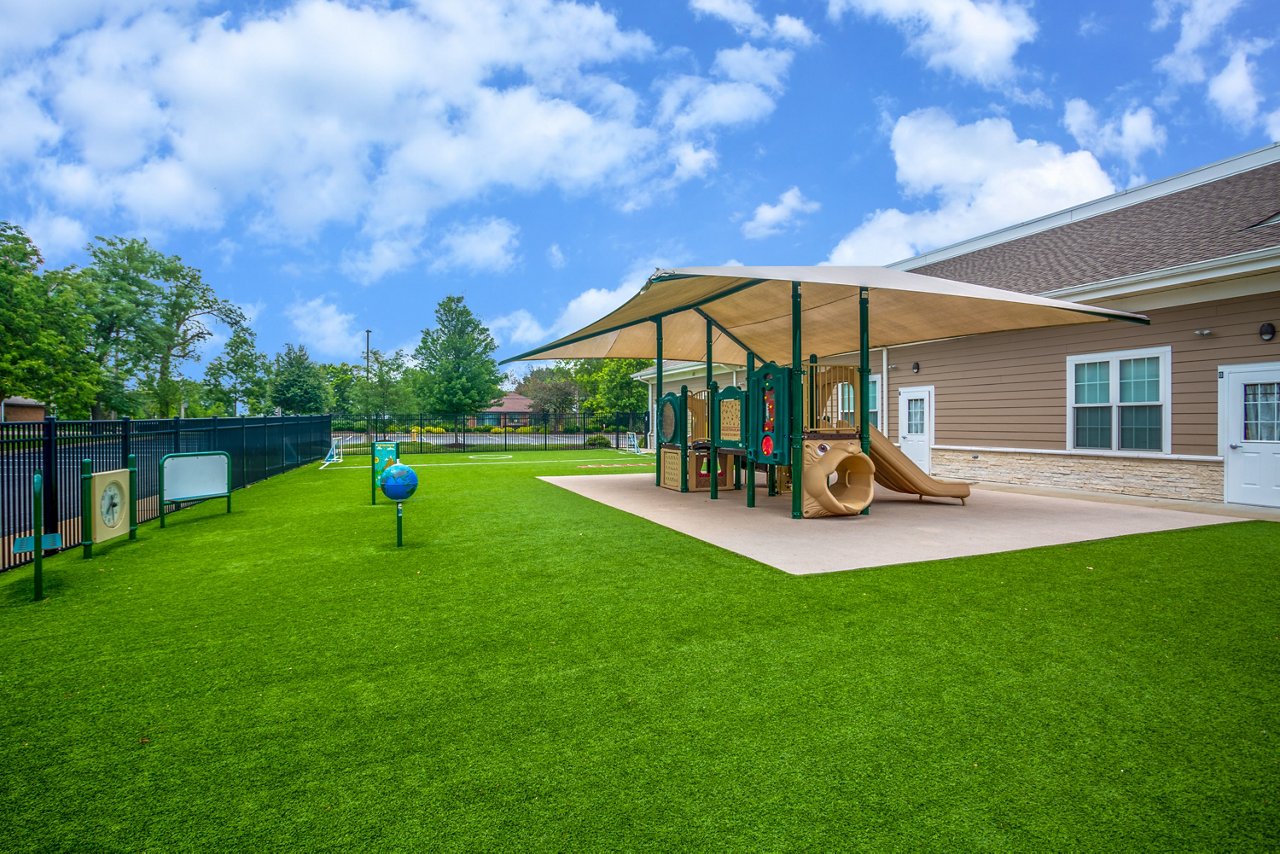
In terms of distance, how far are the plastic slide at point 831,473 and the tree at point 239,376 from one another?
51.1 metres

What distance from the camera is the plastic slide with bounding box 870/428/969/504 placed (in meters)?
9.80

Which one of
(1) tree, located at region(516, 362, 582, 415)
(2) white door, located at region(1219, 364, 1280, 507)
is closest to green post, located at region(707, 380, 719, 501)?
(2) white door, located at region(1219, 364, 1280, 507)

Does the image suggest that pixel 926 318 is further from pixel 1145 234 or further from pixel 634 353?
pixel 634 353

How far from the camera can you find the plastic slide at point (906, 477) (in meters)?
9.80

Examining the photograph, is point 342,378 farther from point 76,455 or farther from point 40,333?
point 76,455

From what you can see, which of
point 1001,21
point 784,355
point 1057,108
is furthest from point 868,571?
point 1057,108

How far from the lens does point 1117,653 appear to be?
3654mm

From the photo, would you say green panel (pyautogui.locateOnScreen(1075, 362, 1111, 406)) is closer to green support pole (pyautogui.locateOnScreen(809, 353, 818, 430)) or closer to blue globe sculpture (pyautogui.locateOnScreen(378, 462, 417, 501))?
green support pole (pyautogui.locateOnScreen(809, 353, 818, 430))

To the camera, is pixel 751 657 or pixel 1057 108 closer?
pixel 751 657

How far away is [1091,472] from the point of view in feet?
36.2

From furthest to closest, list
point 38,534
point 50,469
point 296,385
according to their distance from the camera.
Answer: point 296,385 < point 50,469 < point 38,534

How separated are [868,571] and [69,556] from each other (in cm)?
777

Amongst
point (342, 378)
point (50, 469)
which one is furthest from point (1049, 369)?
point (342, 378)

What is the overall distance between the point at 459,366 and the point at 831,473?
37328 mm
